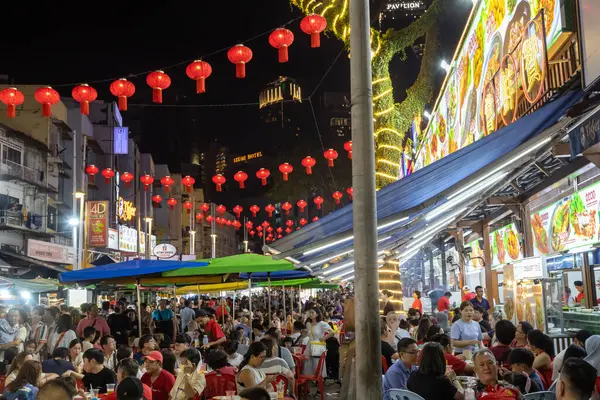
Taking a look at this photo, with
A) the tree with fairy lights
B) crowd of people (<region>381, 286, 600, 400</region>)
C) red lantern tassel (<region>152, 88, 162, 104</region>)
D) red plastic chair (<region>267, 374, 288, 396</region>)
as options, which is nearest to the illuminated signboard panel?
the tree with fairy lights

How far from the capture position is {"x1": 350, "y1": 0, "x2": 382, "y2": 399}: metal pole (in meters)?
5.59

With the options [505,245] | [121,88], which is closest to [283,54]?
[121,88]

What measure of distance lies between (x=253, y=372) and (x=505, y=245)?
1441cm

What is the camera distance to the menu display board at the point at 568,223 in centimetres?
1269

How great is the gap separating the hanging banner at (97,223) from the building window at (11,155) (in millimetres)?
6429

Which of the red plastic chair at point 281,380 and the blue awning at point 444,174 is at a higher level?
the blue awning at point 444,174

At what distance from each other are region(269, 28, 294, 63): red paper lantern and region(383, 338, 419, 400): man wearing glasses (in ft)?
25.2

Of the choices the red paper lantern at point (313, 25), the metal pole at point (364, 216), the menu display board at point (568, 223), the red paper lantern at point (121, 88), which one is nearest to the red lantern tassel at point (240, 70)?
the red paper lantern at point (313, 25)

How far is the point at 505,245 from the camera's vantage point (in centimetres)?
2041

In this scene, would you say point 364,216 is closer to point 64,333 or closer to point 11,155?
point 64,333

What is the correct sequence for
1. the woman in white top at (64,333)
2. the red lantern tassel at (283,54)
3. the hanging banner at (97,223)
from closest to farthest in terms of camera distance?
1. the woman in white top at (64,333)
2. the red lantern tassel at (283,54)
3. the hanging banner at (97,223)

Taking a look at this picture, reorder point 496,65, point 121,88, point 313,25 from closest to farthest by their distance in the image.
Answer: point 313,25, point 496,65, point 121,88

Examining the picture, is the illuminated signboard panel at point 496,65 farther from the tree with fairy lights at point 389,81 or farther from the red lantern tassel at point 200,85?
the red lantern tassel at point 200,85

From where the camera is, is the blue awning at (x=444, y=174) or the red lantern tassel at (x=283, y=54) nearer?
the blue awning at (x=444, y=174)
